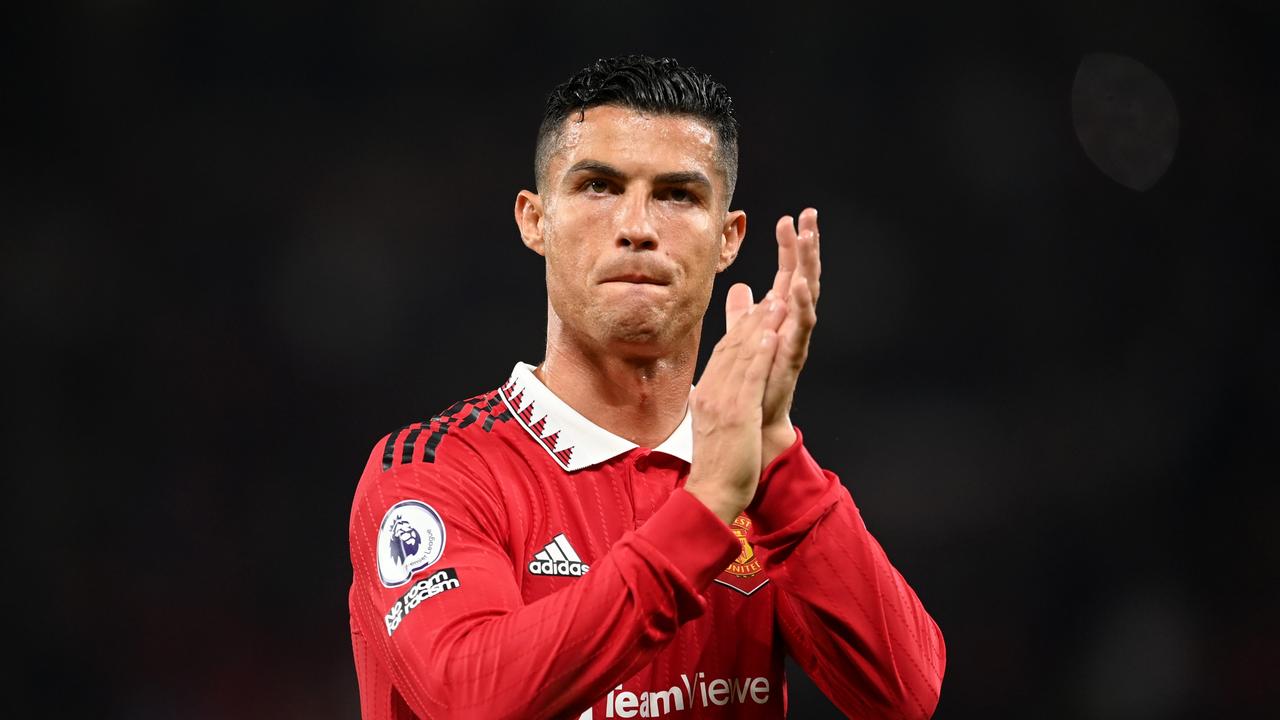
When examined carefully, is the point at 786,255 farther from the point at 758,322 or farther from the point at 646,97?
the point at 646,97

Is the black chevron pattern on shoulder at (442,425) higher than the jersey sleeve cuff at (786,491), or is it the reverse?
the black chevron pattern on shoulder at (442,425)

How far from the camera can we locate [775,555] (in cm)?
172

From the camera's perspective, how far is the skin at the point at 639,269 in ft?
5.67

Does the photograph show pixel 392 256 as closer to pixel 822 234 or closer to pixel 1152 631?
pixel 822 234

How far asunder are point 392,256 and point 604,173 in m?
1.96

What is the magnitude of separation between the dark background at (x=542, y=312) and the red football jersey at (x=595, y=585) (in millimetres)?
1775

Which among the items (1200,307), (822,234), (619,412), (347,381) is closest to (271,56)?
(347,381)

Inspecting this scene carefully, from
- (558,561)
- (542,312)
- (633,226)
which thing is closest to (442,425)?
(558,561)

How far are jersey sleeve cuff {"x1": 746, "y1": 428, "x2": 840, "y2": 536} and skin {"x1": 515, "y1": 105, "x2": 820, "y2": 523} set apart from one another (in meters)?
0.02

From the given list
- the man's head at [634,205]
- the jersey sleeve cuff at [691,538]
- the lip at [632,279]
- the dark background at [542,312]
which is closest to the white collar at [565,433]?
the man's head at [634,205]

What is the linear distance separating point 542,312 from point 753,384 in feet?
7.49

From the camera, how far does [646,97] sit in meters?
1.98

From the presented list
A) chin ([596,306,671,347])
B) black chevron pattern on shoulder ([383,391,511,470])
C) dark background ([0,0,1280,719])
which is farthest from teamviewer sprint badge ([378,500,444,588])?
dark background ([0,0,1280,719])

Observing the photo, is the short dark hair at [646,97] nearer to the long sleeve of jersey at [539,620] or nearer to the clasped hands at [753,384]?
the clasped hands at [753,384]
